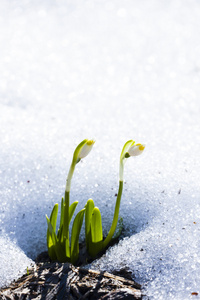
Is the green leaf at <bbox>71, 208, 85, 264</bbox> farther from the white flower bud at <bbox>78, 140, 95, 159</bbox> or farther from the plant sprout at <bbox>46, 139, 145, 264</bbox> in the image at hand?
the white flower bud at <bbox>78, 140, 95, 159</bbox>

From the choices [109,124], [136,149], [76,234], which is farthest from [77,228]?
[109,124]

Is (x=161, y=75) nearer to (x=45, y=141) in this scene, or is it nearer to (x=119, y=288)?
(x=45, y=141)

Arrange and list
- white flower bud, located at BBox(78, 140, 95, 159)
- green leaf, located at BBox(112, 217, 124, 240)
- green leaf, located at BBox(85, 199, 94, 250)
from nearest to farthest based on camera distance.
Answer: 1. white flower bud, located at BBox(78, 140, 95, 159)
2. green leaf, located at BBox(85, 199, 94, 250)
3. green leaf, located at BBox(112, 217, 124, 240)

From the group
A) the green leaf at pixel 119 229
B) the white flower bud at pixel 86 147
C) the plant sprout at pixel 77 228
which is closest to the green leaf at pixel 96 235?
the plant sprout at pixel 77 228

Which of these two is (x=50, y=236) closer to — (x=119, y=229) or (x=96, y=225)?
(x=96, y=225)

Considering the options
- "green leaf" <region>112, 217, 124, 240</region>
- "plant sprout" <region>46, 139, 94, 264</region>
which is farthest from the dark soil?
"green leaf" <region>112, 217, 124, 240</region>
